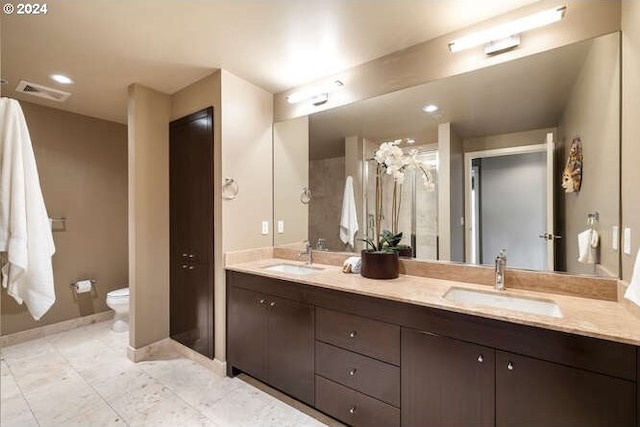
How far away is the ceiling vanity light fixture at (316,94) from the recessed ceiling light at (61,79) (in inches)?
73.2

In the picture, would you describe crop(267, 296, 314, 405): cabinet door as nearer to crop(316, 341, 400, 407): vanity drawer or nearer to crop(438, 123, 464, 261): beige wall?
crop(316, 341, 400, 407): vanity drawer

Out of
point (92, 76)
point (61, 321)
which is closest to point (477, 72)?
point (92, 76)

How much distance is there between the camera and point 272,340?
6.64ft

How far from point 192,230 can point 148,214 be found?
1.52 ft

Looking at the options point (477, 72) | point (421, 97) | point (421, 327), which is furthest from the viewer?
point (421, 97)

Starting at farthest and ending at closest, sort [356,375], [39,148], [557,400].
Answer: [39,148]
[356,375]
[557,400]

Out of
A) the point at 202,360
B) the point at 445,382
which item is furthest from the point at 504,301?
the point at 202,360

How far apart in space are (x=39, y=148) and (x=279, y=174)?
2.53m

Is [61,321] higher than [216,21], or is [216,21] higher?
[216,21]

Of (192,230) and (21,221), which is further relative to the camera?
(192,230)

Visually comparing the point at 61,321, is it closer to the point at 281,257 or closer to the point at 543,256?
the point at 281,257

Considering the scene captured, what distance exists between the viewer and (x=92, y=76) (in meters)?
2.40

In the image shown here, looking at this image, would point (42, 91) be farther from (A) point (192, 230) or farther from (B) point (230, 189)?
(B) point (230, 189)

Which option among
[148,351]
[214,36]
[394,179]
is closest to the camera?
[214,36]
